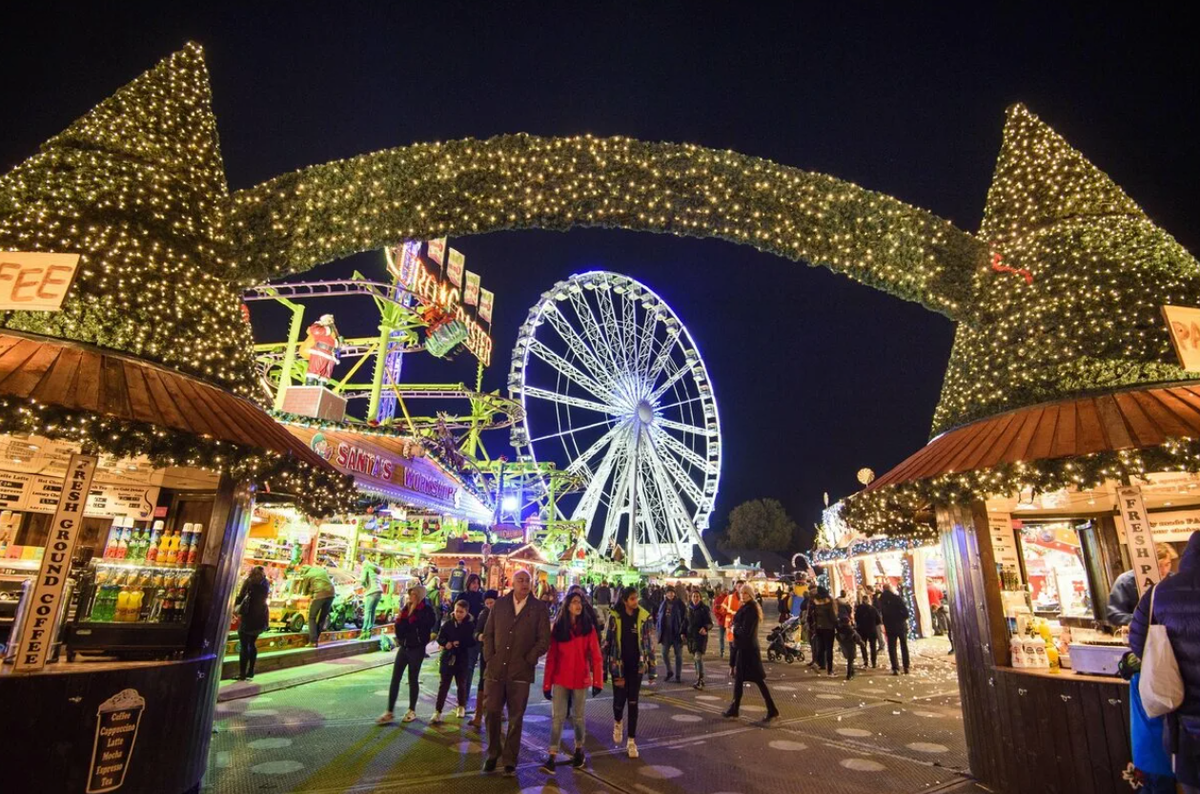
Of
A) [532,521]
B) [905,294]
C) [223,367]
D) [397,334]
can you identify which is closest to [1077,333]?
[905,294]

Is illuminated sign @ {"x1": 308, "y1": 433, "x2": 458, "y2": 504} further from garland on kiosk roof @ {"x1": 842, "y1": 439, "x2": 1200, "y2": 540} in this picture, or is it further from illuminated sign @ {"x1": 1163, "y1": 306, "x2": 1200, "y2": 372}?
illuminated sign @ {"x1": 1163, "y1": 306, "x2": 1200, "y2": 372}

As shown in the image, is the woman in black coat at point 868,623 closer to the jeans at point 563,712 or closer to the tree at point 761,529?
the jeans at point 563,712

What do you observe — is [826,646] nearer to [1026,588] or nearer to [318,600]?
[1026,588]

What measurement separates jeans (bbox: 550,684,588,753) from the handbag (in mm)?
3835

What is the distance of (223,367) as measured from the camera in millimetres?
4660

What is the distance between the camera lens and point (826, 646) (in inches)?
423

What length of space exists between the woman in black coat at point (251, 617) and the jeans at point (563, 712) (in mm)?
4828

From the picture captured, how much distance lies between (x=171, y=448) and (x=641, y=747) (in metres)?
4.74

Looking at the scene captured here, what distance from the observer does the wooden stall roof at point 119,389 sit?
3.45m

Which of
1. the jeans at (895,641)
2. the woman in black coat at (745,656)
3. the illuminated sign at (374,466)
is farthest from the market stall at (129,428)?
the jeans at (895,641)

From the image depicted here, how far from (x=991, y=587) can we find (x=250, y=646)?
8806 millimetres

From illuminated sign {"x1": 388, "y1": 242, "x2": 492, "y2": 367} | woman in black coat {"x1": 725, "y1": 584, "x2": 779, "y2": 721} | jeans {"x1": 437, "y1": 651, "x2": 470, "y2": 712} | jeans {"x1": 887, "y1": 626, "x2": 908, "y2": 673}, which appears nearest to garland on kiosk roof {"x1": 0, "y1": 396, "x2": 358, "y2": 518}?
jeans {"x1": 437, "y1": 651, "x2": 470, "y2": 712}

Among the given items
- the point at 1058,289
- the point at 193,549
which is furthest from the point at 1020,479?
Result: the point at 193,549

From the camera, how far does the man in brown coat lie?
491 centimetres
